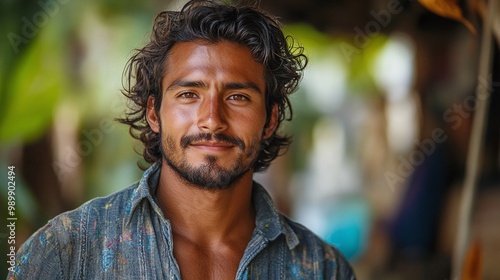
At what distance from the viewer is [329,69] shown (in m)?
4.97

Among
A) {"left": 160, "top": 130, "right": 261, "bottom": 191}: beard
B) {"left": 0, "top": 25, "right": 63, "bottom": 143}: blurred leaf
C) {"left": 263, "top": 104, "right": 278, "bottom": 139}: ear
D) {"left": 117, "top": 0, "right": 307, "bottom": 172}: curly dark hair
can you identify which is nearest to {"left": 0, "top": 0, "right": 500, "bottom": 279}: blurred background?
{"left": 0, "top": 25, "right": 63, "bottom": 143}: blurred leaf

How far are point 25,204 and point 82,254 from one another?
175 centimetres

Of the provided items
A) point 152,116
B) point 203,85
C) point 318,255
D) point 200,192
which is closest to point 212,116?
point 203,85

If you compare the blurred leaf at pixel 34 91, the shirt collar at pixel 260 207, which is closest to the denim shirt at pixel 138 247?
the shirt collar at pixel 260 207

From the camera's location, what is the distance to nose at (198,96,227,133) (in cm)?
248

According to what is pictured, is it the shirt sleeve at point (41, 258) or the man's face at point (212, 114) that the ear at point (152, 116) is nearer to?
the man's face at point (212, 114)

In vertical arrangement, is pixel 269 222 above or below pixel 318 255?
above

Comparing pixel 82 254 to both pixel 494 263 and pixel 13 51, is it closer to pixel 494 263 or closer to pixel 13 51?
pixel 13 51

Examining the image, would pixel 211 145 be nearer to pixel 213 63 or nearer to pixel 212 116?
pixel 212 116

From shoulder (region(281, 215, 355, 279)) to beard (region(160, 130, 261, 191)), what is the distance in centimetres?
33

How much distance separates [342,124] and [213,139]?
2.61 metres

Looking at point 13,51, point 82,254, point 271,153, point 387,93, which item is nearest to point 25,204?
point 13,51

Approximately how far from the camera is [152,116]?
282 cm

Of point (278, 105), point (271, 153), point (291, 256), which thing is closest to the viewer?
point (291, 256)
